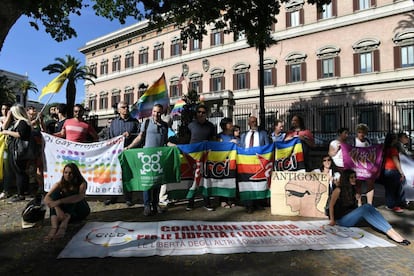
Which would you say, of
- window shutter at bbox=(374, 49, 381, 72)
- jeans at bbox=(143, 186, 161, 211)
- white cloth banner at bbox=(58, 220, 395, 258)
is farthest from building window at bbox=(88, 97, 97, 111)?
white cloth banner at bbox=(58, 220, 395, 258)

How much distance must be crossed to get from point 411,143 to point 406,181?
9.32 m

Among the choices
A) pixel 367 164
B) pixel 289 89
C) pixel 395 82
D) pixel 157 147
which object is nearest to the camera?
pixel 157 147

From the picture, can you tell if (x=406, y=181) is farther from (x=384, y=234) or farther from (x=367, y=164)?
(x=384, y=234)

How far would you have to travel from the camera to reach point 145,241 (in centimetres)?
439

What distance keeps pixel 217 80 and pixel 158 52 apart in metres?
11.5

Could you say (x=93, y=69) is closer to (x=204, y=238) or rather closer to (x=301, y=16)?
(x=301, y=16)

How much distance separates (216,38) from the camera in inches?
1522

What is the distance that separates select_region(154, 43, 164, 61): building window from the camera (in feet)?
145

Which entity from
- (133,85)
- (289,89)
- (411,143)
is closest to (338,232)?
(411,143)

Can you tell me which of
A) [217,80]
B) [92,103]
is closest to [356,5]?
[217,80]

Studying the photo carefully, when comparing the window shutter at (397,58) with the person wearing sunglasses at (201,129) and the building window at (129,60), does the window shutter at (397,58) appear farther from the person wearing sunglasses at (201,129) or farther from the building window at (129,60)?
the building window at (129,60)

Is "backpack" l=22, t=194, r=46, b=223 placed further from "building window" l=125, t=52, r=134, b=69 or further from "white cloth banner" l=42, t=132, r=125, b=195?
"building window" l=125, t=52, r=134, b=69

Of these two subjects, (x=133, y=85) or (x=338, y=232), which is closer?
(x=338, y=232)

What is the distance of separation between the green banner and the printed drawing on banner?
3.09 meters
